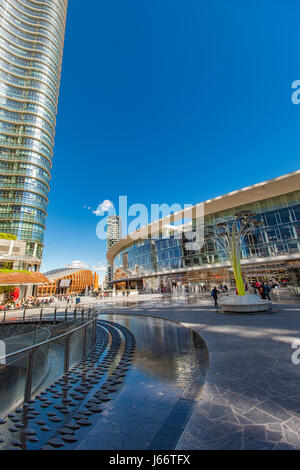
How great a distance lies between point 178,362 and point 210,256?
1332 inches

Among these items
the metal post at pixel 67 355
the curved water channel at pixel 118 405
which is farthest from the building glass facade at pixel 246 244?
the metal post at pixel 67 355

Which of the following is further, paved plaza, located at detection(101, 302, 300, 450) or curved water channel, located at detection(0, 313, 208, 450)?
curved water channel, located at detection(0, 313, 208, 450)

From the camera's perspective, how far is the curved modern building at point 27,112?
54.0 m

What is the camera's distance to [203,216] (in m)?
40.3

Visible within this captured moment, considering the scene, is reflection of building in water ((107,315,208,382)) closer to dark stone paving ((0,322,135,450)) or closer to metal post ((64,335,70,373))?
dark stone paving ((0,322,135,450))

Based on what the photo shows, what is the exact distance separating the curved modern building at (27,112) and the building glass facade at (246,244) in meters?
33.4

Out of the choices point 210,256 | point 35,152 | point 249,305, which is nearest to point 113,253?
point 35,152

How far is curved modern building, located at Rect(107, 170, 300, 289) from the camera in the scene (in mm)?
29531

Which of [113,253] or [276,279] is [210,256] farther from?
[113,253]

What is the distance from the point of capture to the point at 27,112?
192 ft

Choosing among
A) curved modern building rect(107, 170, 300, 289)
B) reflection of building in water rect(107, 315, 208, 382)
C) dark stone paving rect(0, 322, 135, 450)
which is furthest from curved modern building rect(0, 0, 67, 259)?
dark stone paving rect(0, 322, 135, 450)

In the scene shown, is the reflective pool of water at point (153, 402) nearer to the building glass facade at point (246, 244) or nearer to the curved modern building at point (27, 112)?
the building glass facade at point (246, 244)

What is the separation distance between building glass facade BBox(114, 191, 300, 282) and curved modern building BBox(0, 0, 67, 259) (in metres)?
33.4

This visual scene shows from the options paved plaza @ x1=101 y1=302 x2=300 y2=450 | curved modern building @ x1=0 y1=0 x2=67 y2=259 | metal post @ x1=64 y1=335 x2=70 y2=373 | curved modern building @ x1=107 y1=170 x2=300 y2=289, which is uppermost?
curved modern building @ x1=0 y1=0 x2=67 y2=259
